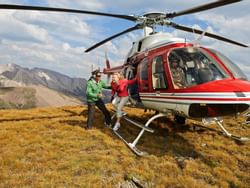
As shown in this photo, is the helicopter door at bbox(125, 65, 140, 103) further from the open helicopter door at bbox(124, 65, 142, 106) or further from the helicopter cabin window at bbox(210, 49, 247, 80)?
the helicopter cabin window at bbox(210, 49, 247, 80)

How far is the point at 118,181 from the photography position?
7.32 meters

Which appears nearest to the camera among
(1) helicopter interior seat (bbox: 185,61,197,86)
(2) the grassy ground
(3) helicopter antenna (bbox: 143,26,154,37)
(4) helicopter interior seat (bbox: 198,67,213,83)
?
(2) the grassy ground

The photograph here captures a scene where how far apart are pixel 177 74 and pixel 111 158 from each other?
3.14 meters

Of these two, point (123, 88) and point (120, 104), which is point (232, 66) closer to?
point (123, 88)

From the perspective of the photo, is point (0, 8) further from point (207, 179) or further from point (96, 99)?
point (207, 179)

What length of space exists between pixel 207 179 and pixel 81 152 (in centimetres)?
373

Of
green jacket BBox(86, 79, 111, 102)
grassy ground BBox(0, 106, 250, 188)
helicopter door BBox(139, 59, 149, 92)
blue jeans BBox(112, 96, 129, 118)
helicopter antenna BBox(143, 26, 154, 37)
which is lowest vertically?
grassy ground BBox(0, 106, 250, 188)

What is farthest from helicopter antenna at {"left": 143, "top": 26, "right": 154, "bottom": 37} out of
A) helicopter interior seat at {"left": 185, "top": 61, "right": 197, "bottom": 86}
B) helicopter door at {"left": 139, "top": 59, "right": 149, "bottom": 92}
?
helicopter interior seat at {"left": 185, "top": 61, "right": 197, "bottom": 86}

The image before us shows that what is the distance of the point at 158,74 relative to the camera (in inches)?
384

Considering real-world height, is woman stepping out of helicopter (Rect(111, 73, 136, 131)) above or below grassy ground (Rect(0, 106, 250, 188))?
above

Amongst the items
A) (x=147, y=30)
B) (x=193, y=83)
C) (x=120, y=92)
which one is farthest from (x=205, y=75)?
(x=147, y=30)

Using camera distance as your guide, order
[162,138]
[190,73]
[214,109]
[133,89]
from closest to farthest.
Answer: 1. [214,109]
2. [190,73]
3. [162,138]
4. [133,89]

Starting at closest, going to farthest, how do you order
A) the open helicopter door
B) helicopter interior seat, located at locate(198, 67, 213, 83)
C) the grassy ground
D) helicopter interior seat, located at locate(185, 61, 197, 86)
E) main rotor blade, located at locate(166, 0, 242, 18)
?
the grassy ground
helicopter interior seat, located at locate(198, 67, 213, 83)
helicopter interior seat, located at locate(185, 61, 197, 86)
main rotor blade, located at locate(166, 0, 242, 18)
the open helicopter door

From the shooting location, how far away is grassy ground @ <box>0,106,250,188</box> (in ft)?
24.3
